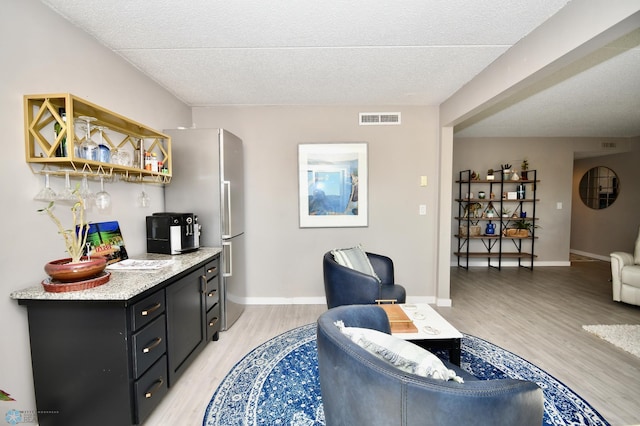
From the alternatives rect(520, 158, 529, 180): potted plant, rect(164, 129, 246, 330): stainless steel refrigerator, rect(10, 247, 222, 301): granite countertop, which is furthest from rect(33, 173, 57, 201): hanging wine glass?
rect(520, 158, 529, 180): potted plant

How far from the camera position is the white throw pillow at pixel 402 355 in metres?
0.97

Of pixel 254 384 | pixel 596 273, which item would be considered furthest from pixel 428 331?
pixel 596 273

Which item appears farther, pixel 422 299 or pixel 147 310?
pixel 422 299

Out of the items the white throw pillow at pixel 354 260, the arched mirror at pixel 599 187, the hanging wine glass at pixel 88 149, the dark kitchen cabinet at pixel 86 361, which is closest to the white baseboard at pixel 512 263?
the arched mirror at pixel 599 187

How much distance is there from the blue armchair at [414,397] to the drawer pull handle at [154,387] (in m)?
1.29

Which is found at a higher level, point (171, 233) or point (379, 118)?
point (379, 118)

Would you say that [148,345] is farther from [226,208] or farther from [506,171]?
[506,171]

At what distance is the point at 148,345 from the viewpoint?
163 centimetres

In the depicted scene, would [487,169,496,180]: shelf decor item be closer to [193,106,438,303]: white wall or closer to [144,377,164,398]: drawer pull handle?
[193,106,438,303]: white wall

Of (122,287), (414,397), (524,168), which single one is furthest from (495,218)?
(122,287)

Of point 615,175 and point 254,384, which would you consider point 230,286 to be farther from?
point 615,175

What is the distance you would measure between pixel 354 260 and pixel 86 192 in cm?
228

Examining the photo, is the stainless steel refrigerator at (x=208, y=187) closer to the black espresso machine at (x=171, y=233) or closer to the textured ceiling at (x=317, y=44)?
the black espresso machine at (x=171, y=233)

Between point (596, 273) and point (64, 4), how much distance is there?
797 centimetres
